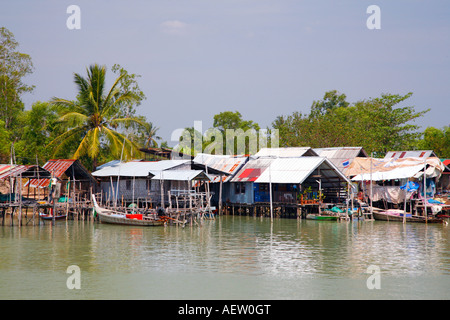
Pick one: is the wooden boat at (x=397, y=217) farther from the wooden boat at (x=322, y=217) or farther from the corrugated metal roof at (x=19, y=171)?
the corrugated metal roof at (x=19, y=171)

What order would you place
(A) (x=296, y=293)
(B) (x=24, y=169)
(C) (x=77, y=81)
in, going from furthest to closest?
(C) (x=77, y=81)
(B) (x=24, y=169)
(A) (x=296, y=293)

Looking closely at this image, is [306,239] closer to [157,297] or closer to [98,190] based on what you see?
[157,297]

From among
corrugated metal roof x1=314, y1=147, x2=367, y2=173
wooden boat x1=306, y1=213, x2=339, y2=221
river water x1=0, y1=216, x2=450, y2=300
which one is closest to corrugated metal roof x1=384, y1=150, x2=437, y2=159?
corrugated metal roof x1=314, y1=147, x2=367, y2=173

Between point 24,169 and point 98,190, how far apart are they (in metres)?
6.97

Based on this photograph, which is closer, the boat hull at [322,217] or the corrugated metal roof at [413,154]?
the boat hull at [322,217]

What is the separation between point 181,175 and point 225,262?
11858mm

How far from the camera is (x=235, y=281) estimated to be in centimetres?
1393

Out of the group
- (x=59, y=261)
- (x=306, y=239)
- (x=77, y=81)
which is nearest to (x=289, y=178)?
(x=306, y=239)

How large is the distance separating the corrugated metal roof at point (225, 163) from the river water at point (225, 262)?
298 inches

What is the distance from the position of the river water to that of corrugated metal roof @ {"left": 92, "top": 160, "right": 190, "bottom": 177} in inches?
180

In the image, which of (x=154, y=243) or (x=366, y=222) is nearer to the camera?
(x=154, y=243)

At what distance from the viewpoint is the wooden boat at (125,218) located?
81.5 feet

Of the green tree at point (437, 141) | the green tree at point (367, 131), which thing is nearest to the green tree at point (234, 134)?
the green tree at point (367, 131)
